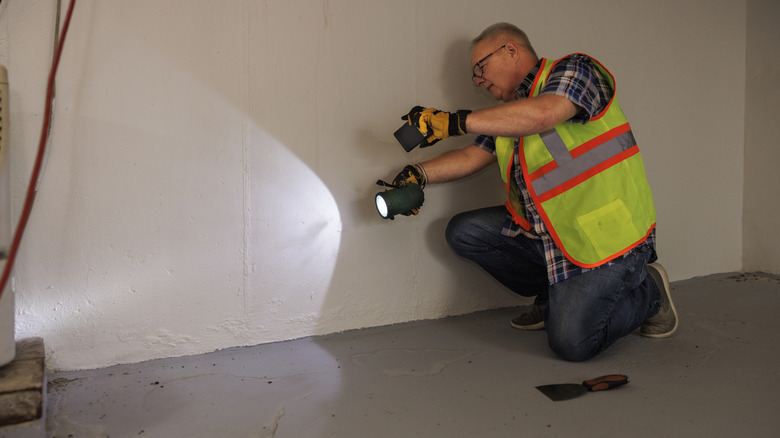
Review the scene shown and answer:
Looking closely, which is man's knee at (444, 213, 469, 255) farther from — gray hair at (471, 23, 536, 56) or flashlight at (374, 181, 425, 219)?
gray hair at (471, 23, 536, 56)

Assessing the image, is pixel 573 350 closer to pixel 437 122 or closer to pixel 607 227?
pixel 607 227

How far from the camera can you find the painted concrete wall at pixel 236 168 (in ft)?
5.46

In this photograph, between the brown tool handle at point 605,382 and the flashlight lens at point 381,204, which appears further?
the flashlight lens at point 381,204

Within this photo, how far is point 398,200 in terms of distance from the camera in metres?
1.91

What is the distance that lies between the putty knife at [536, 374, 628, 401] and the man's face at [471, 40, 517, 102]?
99cm

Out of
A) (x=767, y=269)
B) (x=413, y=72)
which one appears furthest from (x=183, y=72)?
(x=767, y=269)

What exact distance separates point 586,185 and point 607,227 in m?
0.15

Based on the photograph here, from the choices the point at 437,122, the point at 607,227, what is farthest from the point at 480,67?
the point at 607,227

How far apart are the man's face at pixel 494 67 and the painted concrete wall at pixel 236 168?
0.26 meters

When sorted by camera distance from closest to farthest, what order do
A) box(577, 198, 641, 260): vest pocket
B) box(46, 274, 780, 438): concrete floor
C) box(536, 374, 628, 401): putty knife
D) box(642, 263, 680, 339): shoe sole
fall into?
box(46, 274, 780, 438): concrete floor < box(536, 374, 628, 401): putty knife < box(577, 198, 641, 260): vest pocket < box(642, 263, 680, 339): shoe sole

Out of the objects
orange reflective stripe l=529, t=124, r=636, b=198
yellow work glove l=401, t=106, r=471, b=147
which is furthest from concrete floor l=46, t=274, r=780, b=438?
yellow work glove l=401, t=106, r=471, b=147

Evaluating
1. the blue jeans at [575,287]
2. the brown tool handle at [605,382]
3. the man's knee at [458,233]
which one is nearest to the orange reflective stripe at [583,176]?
the blue jeans at [575,287]

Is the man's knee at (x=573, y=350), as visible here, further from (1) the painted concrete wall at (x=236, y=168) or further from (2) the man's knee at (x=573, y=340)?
(1) the painted concrete wall at (x=236, y=168)

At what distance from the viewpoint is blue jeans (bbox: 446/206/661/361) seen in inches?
72.8
